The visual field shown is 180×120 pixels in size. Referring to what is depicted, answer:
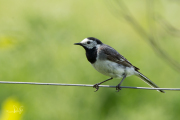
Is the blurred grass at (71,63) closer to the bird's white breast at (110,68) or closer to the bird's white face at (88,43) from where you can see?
the bird's white face at (88,43)

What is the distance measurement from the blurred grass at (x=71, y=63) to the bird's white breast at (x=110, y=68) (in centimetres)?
160

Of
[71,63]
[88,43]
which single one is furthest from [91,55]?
[71,63]

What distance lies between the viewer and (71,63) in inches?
374

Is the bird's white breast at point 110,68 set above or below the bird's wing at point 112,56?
below

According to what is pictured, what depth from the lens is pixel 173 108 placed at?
8.12 m

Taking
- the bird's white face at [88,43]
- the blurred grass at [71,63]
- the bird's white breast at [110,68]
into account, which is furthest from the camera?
the blurred grass at [71,63]

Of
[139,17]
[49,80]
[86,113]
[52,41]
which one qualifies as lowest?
[86,113]

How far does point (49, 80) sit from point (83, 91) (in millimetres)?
1078

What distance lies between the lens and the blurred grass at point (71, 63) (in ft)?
27.0

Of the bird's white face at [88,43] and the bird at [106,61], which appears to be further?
the bird's white face at [88,43]

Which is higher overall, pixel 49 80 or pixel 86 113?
pixel 49 80

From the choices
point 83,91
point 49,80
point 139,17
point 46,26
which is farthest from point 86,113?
point 139,17

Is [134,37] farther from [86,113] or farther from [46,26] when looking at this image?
[86,113]

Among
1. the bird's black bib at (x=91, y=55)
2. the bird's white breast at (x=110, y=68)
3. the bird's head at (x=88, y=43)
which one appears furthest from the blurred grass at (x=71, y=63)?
the bird's white breast at (x=110, y=68)
